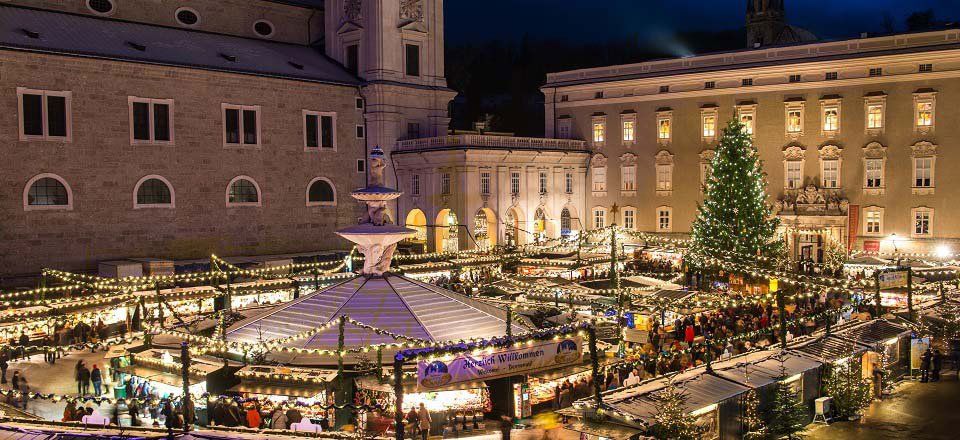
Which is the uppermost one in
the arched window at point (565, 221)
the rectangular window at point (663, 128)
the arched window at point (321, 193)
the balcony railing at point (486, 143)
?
the rectangular window at point (663, 128)

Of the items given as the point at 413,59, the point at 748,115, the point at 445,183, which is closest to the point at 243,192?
the point at 445,183

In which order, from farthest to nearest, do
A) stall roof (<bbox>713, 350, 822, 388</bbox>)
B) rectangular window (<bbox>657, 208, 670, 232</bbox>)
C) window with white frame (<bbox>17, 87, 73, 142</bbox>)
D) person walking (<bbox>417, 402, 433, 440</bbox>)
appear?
rectangular window (<bbox>657, 208, 670, 232</bbox>) → window with white frame (<bbox>17, 87, 73, 142</bbox>) → stall roof (<bbox>713, 350, 822, 388</bbox>) → person walking (<bbox>417, 402, 433, 440</bbox>)

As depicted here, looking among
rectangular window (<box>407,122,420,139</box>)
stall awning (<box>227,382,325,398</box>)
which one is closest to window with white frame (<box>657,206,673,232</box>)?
rectangular window (<box>407,122,420,139</box>)

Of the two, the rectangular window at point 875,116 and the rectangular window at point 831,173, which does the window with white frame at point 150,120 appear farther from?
the rectangular window at point 875,116

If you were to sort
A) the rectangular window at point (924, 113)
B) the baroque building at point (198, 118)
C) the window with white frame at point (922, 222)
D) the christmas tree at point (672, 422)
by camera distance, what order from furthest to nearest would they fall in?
the window with white frame at point (922, 222) < the rectangular window at point (924, 113) < the baroque building at point (198, 118) < the christmas tree at point (672, 422)

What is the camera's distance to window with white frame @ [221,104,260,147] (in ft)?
154

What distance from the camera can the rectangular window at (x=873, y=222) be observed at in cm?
4762

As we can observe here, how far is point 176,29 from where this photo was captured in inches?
1939

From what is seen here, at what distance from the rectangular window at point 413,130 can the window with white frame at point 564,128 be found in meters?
9.55

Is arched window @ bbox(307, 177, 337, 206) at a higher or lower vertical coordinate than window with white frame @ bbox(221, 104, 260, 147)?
lower

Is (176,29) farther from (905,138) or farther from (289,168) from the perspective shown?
(905,138)

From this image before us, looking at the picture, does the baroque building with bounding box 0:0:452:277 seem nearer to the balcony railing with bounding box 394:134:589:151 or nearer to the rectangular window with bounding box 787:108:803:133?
the balcony railing with bounding box 394:134:589:151

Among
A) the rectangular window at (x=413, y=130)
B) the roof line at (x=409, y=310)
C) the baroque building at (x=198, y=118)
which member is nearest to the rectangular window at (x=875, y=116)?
the baroque building at (x=198, y=118)

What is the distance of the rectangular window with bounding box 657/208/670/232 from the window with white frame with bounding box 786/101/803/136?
28.4ft
